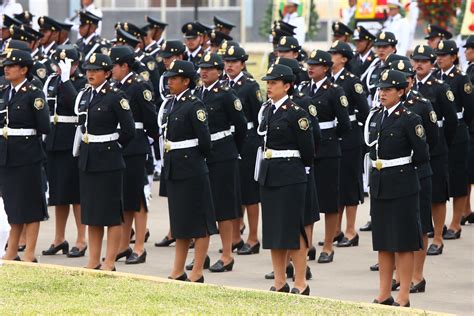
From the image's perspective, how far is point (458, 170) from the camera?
15.7 meters

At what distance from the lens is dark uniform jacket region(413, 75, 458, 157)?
47.3 feet

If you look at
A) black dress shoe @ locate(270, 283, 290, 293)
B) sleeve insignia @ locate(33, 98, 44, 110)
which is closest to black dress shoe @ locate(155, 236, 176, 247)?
sleeve insignia @ locate(33, 98, 44, 110)

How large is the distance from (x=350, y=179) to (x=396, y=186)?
3.35 meters

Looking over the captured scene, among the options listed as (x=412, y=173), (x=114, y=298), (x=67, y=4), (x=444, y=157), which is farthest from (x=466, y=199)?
(x=67, y=4)

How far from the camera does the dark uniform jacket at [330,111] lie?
1430 cm

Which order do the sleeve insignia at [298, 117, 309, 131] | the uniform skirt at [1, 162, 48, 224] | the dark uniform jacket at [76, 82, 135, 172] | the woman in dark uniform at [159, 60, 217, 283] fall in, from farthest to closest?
1. the uniform skirt at [1, 162, 48, 224]
2. the dark uniform jacket at [76, 82, 135, 172]
3. the woman in dark uniform at [159, 60, 217, 283]
4. the sleeve insignia at [298, 117, 309, 131]

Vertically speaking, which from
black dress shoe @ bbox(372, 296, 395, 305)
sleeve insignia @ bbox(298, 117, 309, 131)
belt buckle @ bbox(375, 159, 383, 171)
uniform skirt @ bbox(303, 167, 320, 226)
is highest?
sleeve insignia @ bbox(298, 117, 309, 131)

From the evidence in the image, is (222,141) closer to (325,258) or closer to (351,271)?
(325,258)

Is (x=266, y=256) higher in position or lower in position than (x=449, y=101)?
lower

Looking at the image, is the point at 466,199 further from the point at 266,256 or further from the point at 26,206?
the point at 26,206

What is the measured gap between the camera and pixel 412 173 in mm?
11945

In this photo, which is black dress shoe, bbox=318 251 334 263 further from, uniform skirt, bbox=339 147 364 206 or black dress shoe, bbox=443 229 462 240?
black dress shoe, bbox=443 229 462 240

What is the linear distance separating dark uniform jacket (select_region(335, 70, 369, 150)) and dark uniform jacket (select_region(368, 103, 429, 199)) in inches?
119

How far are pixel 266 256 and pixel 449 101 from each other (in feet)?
7.95
